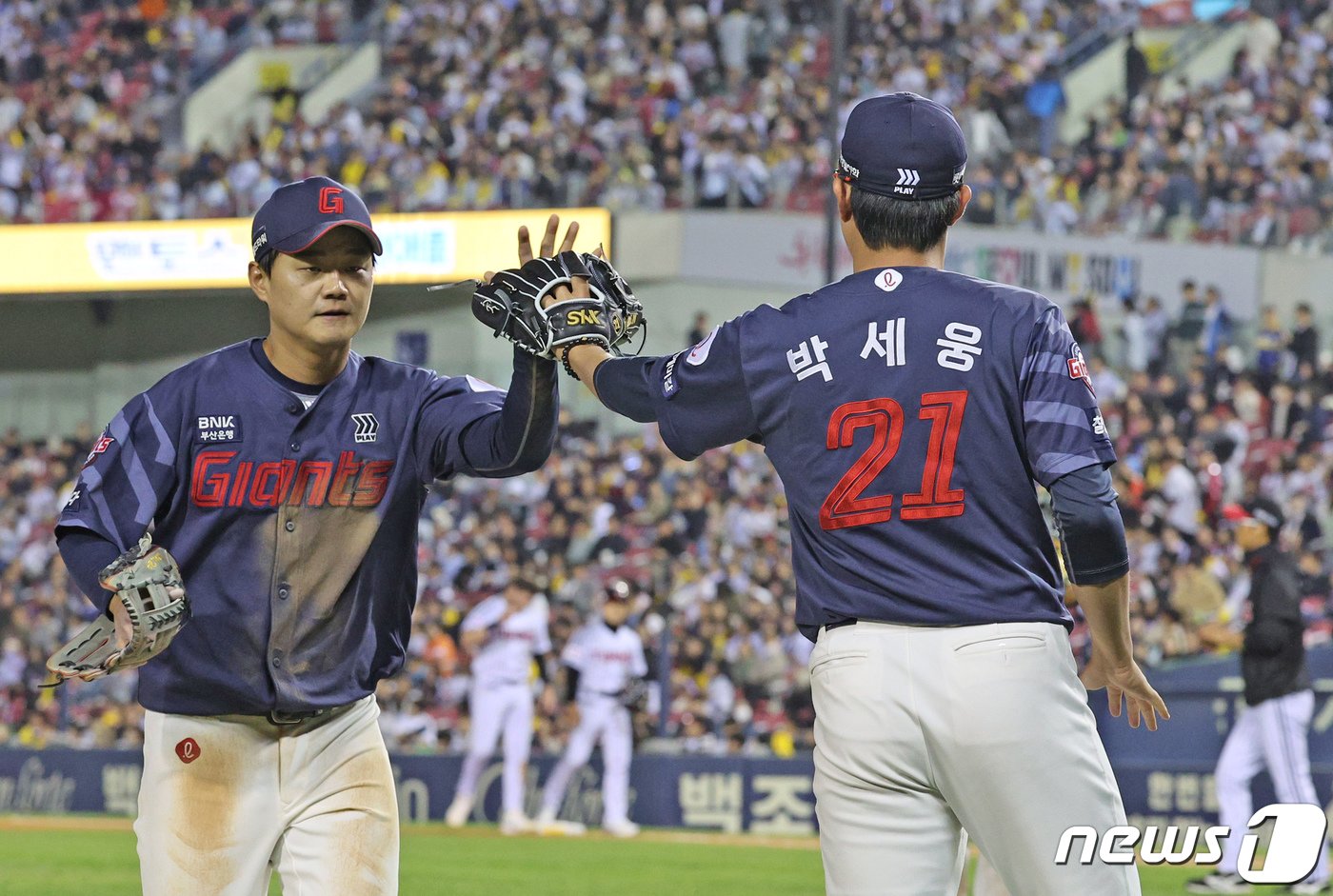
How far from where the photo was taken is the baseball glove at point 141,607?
3576mm

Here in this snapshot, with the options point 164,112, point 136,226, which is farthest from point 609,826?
point 164,112

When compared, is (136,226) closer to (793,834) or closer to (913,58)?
(913,58)

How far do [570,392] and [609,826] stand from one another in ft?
28.2

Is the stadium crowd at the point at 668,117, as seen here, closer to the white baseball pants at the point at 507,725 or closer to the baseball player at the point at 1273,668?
the white baseball pants at the point at 507,725

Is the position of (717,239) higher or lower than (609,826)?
higher

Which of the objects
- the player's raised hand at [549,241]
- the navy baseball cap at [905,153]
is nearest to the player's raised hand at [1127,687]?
the navy baseball cap at [905,153]

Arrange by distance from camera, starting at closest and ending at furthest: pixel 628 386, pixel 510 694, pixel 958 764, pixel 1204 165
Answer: pixel 958 764
pixel 628 386
pixel 510 694
pixel 1204 165

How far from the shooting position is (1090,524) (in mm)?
3205

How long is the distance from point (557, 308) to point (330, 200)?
56 centimetres

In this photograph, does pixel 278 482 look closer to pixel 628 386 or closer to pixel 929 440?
pixel 628 386

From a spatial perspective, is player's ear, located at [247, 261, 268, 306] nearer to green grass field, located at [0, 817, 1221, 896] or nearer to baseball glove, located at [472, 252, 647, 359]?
baseball glove, located at [472, 252, 647, 359]

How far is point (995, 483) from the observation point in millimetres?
3260

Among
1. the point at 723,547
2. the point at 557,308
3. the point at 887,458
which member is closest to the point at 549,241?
the point at 557,308

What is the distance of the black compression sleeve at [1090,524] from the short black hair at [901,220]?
570 mm
